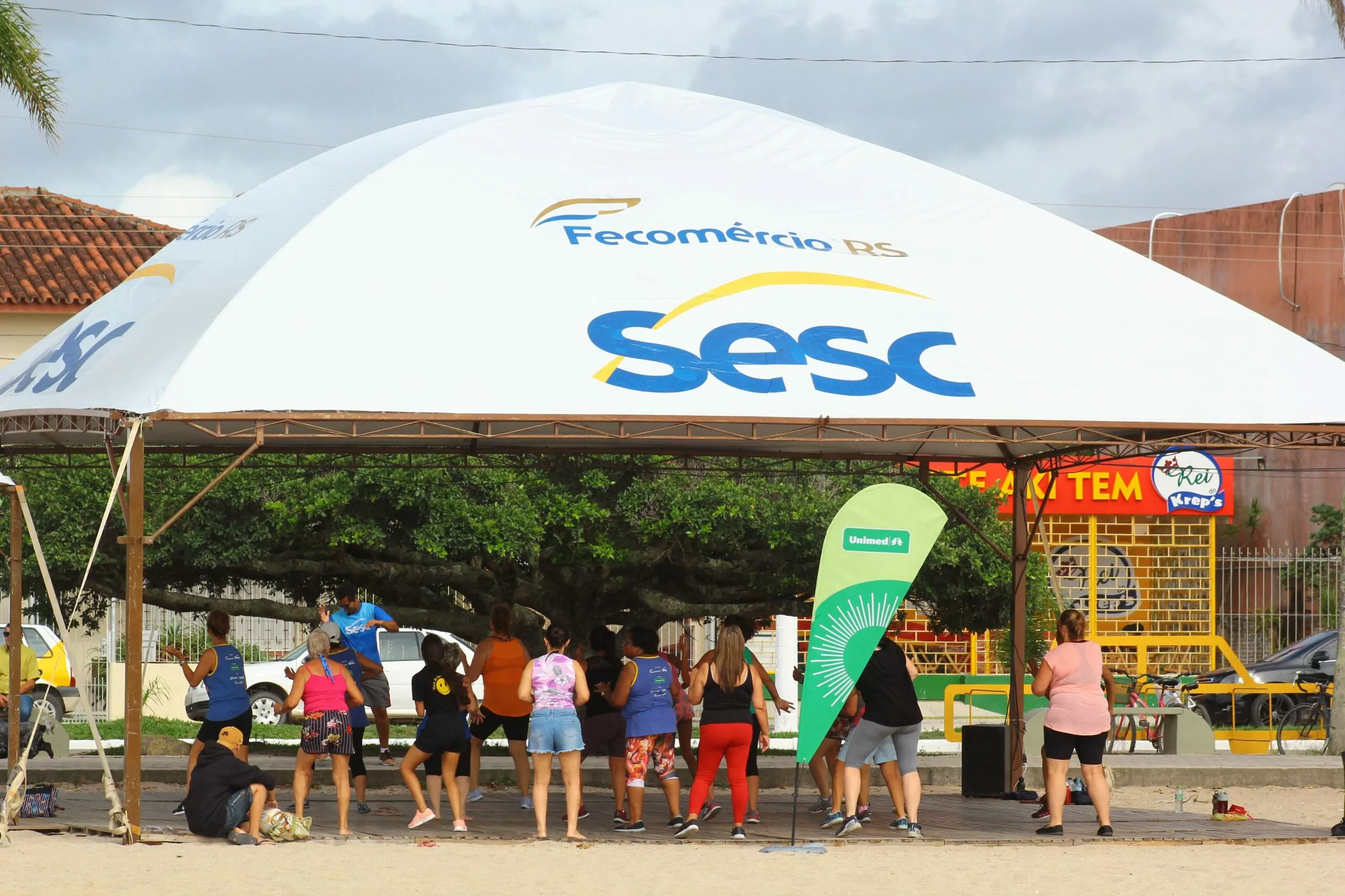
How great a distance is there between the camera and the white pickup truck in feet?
76.5

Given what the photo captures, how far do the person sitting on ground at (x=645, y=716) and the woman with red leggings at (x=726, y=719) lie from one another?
0.24 meters

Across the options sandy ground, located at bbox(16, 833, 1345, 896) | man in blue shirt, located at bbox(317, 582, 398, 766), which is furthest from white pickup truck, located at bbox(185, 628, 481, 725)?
sandy ground, located at bbox(16, 833, 1345, 896)

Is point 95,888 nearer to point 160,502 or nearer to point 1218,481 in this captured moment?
point 160,502

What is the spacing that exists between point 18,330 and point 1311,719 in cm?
2389

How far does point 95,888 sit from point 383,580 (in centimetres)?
1016

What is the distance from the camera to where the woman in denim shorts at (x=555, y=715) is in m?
12.0

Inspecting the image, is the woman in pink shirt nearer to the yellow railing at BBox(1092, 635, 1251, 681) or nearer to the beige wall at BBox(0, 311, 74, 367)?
the yellow railing at BBox(1092, 635, 1251, 681)

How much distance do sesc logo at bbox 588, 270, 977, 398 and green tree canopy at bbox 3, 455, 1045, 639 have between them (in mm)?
5051

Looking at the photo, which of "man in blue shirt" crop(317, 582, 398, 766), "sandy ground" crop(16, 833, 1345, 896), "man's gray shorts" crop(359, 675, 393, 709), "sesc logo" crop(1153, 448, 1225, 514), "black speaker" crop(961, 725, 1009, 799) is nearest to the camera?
"sandy ground" crop(16, 833, 1345, 896)

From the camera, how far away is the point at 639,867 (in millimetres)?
11016

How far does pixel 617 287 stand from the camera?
512 inches

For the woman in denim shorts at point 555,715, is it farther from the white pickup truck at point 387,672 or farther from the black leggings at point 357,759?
the white pickup truck at point 387,672

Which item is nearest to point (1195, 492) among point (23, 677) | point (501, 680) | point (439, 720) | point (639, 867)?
point (501, 680)

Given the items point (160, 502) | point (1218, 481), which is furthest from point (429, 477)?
point (1218, 481)
